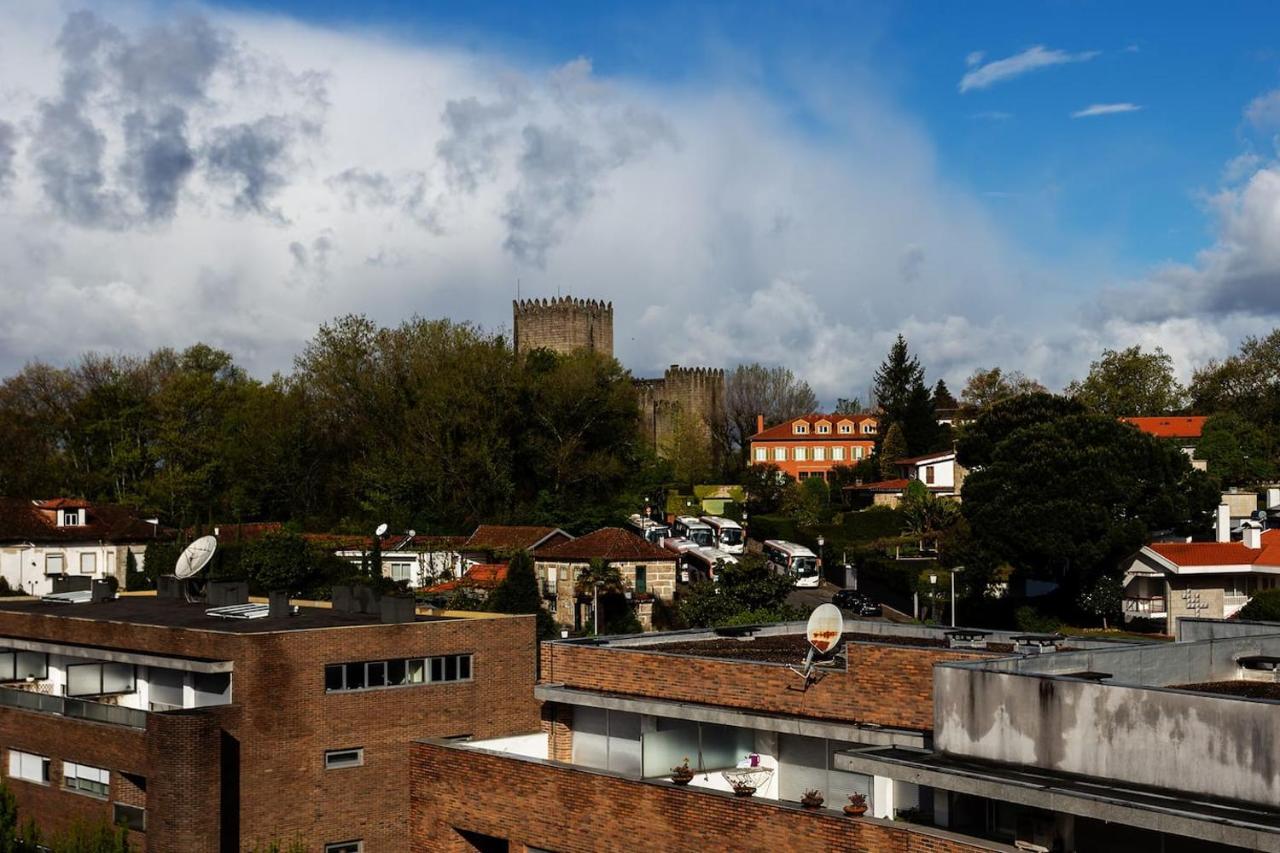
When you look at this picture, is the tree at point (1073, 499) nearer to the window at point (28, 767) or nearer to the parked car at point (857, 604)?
the parked car at point (857, 604)

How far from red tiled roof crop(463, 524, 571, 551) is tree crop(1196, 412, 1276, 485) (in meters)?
48.7

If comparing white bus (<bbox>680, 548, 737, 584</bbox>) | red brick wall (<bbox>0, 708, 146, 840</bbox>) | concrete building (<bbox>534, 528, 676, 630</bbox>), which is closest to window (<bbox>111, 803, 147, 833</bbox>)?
red brick wall (<bbox>0, 708, 146, 840</bbox>)

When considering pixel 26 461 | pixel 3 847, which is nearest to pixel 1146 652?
pixel 3 847

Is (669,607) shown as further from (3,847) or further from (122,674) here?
(3,847)

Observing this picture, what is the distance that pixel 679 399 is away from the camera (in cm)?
13825

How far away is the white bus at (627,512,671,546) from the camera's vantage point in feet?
280

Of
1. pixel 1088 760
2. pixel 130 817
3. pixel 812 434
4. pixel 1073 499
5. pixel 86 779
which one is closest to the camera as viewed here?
pixel 1088 760

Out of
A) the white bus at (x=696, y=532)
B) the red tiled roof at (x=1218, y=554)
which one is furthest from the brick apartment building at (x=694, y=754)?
the white bus at (x=696, y=532)

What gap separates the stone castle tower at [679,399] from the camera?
446ft

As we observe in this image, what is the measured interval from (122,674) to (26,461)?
216 ft

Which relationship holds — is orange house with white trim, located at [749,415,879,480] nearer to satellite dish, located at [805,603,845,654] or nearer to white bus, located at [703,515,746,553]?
white bus, located at [703,515,746,553]

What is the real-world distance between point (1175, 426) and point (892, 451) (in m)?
21.9

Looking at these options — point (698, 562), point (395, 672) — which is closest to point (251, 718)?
point (395, 672)

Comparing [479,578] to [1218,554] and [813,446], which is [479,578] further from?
[813,446]
